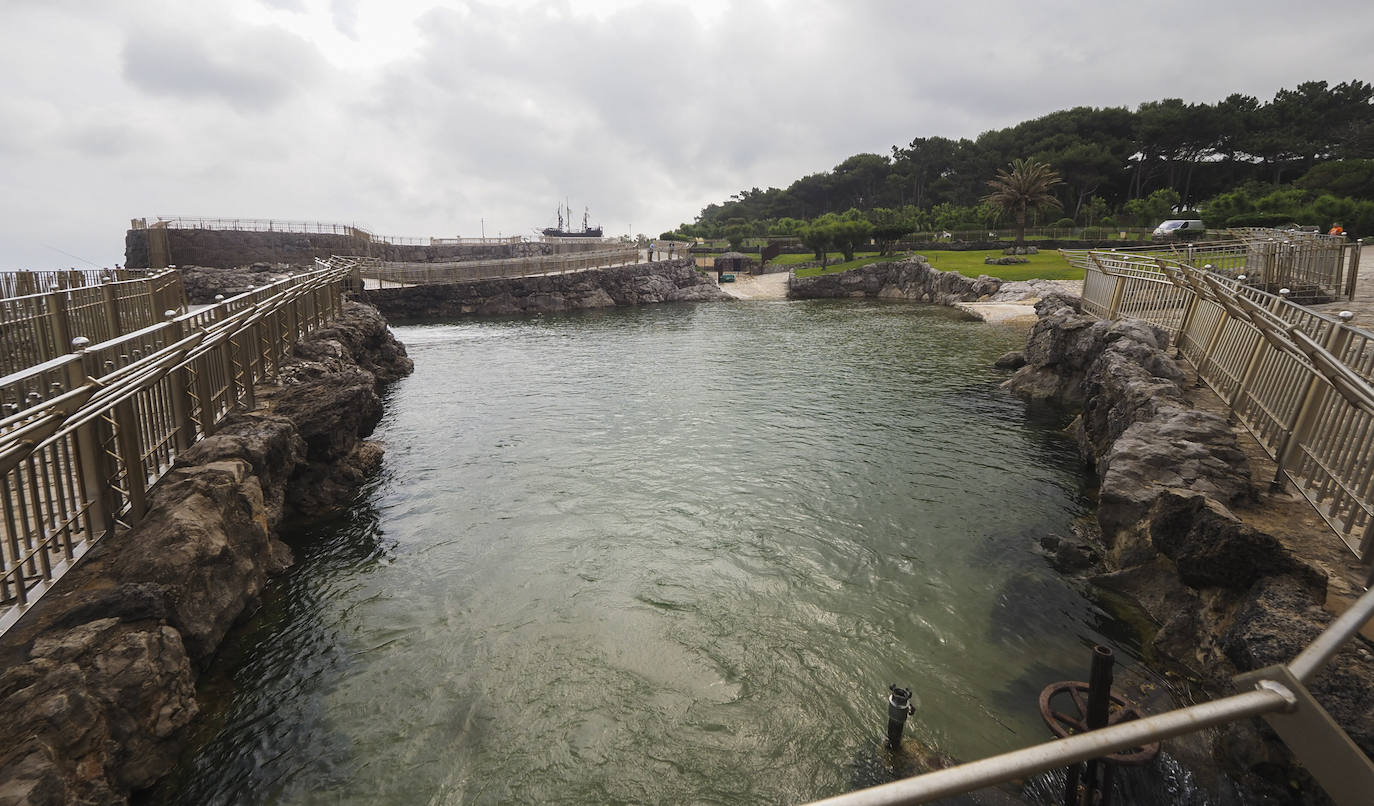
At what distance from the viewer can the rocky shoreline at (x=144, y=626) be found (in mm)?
4930

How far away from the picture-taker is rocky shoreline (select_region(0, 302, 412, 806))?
493 centimetres

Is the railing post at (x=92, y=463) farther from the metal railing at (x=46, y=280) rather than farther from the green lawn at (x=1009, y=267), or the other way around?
the green lawn at (x=1009, y=267)

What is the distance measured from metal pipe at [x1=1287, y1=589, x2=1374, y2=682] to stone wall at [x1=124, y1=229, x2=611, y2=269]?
64.7 meters

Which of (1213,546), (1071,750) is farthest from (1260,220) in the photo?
(1071,750)

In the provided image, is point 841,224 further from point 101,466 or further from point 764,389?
point 101,466

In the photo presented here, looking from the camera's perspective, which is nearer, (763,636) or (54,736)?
(54,736)

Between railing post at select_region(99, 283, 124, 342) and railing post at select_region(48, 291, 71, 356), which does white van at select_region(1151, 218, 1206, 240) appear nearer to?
railing post at select_region(99, 283, 124, 342)

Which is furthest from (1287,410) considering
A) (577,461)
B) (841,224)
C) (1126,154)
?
(1126,154)

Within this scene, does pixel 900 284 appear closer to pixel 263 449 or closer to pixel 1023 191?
pixel 1023 191

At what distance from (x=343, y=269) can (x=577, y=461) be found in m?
18.1

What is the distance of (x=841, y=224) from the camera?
7725 centimetres

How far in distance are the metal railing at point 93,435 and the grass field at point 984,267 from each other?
165 feet

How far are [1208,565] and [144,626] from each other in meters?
11.3

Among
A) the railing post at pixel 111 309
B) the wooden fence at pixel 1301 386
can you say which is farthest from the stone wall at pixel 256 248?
the wooden fence at pixel 1301 386
